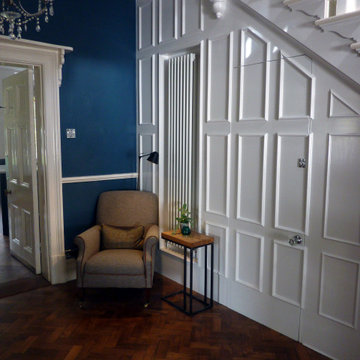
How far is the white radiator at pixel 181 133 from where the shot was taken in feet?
11.6

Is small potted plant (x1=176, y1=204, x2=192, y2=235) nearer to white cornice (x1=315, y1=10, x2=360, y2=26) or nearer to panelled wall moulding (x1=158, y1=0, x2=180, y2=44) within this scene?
panelled wall moulding (x1=158, y1=0, x2=180, y2=44)

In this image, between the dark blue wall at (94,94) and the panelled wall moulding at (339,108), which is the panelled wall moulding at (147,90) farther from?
the panelled wall moulding at (339,108)

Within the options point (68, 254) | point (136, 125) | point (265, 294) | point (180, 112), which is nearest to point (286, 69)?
point (180, 112)

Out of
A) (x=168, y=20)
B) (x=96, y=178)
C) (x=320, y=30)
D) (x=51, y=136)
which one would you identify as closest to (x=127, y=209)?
(x=96, y=178)

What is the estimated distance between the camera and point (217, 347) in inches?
105

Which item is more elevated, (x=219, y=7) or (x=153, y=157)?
(x=219, y=7)

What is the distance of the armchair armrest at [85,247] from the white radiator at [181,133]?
800 millimetres

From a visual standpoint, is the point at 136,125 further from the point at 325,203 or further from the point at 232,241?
the point at 325,203

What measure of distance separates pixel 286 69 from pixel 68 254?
2727 millimetres

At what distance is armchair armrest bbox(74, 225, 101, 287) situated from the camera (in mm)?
3227

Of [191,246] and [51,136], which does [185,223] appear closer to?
[191,246]

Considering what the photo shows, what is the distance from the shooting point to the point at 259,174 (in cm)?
293

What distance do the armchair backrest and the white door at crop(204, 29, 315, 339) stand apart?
694 mm

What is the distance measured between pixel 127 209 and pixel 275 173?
5.40 ft
